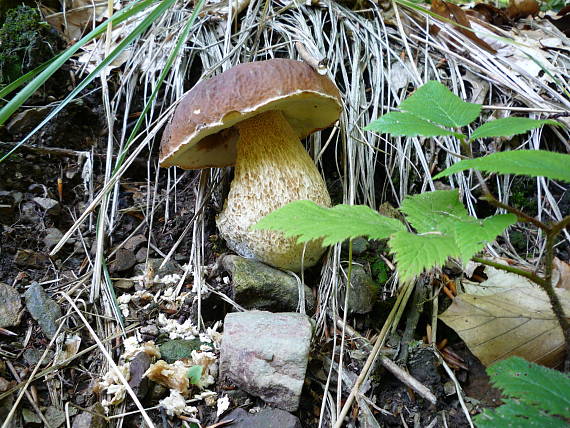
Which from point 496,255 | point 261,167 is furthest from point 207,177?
point 496,255

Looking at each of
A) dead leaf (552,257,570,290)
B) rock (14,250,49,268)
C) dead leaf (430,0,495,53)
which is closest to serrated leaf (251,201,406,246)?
dead leaf (552,257,570,290)

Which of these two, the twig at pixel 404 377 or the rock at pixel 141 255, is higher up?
the rock at pixel 141 255

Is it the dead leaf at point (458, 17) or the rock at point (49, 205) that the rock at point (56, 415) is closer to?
the rock at point (49, 205)

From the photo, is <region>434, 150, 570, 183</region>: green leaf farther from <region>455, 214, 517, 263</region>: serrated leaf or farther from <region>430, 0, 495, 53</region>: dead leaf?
<region>430, 0, 495, 53</region>: dead leaf

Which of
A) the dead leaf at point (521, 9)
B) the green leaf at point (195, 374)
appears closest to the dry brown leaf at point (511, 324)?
the green leaf at point (195, 374)

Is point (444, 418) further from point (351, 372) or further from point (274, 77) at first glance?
point (274, 77)

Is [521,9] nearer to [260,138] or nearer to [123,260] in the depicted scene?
[260,138]
